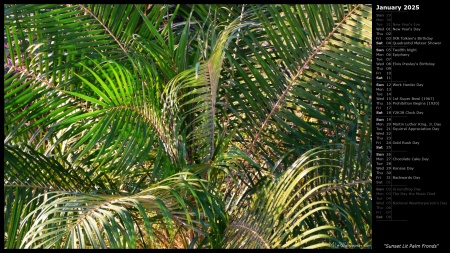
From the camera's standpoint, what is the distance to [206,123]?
77.4 inches

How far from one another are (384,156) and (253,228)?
45 centimetres

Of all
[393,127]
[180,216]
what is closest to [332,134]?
[393,127]

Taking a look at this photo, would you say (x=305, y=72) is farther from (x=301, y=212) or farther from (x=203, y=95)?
(x=301, y=212)

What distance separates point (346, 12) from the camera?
6.53 feet

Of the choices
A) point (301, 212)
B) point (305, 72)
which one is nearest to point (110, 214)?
point (301, 212)

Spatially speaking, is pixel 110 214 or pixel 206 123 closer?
pixel 110 214

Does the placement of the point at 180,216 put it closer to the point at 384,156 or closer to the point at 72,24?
the point at 384,156

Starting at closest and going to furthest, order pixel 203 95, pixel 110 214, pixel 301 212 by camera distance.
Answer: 1. pixel 110 214
2. pixel 301 212
3. pixel 203 95

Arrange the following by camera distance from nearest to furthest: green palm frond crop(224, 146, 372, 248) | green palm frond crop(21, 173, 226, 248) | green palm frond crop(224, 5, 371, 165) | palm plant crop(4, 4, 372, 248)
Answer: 1. green palm frond crop(21, 173, 226, 248)
2. green palm frond crop(224, 146, 372, 248)
3. palm plant crop(4, 4, 372, 248)
4. green palm frond crop(224, 5, 371, 165)

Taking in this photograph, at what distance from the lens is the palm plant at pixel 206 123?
1.81 m

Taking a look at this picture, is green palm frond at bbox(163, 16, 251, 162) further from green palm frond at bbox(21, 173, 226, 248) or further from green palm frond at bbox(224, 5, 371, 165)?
green palm frond at bbox(21, 173, 226, 248)

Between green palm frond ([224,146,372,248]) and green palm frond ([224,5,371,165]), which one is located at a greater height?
green palm frond ([224,5,371,165])

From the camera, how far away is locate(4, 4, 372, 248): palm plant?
Answer: 5.94ft

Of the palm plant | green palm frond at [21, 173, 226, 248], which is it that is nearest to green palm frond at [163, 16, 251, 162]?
the palm plant
